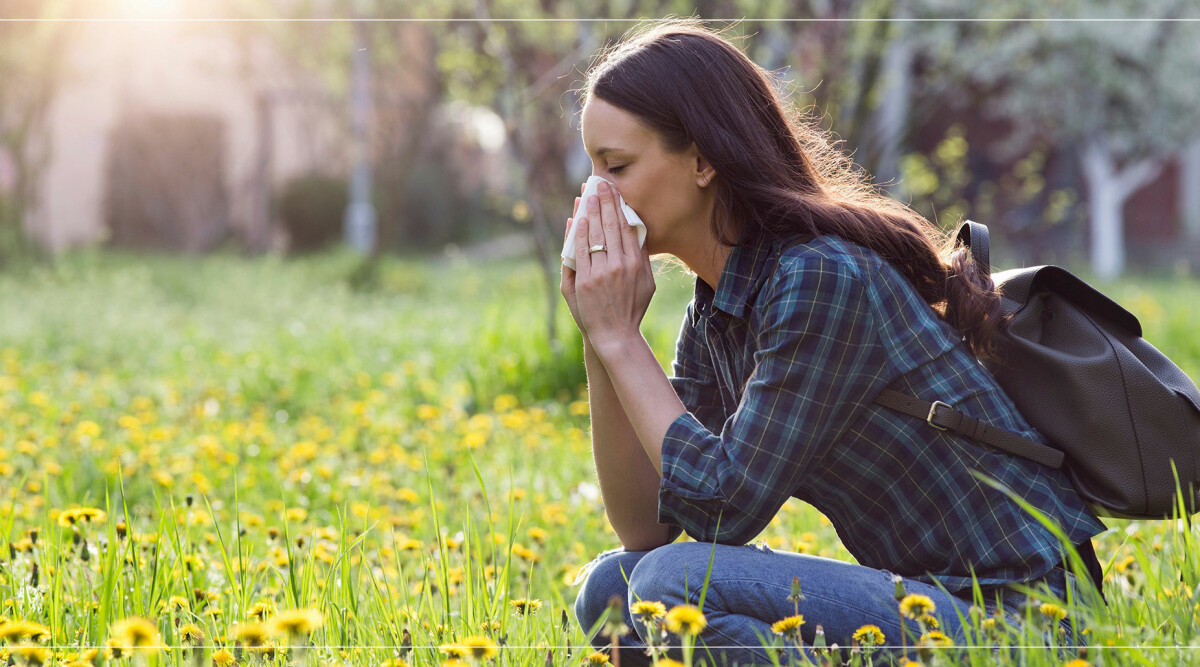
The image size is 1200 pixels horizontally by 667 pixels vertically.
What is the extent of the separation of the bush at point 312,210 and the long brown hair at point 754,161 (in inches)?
629

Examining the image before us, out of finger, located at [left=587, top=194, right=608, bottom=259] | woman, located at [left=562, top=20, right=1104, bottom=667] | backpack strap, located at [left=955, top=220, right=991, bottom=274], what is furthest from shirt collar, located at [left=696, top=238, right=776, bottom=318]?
backpack strap, located at [left=955, top=220, right=991, bottom=274]

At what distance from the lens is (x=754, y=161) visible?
5.95ft

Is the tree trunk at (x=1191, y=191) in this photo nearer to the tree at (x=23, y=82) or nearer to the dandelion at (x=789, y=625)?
the tree at (x=23, y=82)

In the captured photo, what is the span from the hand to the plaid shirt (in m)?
0.17

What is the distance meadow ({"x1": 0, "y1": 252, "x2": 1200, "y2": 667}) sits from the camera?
174cm

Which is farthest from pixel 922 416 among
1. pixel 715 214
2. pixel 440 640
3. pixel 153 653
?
pixel 153 653

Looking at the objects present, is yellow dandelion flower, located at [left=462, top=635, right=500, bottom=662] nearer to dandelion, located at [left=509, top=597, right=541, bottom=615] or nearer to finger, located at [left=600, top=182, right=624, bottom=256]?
dandelion, located at [left=509, top=597, right=541, bottom=615]

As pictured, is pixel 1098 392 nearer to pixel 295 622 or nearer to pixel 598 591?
pixel 598 591

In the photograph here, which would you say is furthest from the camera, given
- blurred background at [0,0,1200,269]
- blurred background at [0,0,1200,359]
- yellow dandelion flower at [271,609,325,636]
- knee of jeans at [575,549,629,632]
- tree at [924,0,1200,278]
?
tree at [924,0,1200,278]

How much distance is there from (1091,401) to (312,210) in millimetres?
16636

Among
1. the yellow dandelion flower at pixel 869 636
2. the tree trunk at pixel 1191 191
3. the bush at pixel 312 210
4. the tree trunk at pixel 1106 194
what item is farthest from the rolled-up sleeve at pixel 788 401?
the tree trunk at pixel 1191 191

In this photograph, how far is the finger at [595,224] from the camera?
6.15ft

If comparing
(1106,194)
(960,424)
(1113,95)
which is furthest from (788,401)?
(1106,194)

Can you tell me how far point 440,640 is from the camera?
187 centimetres
